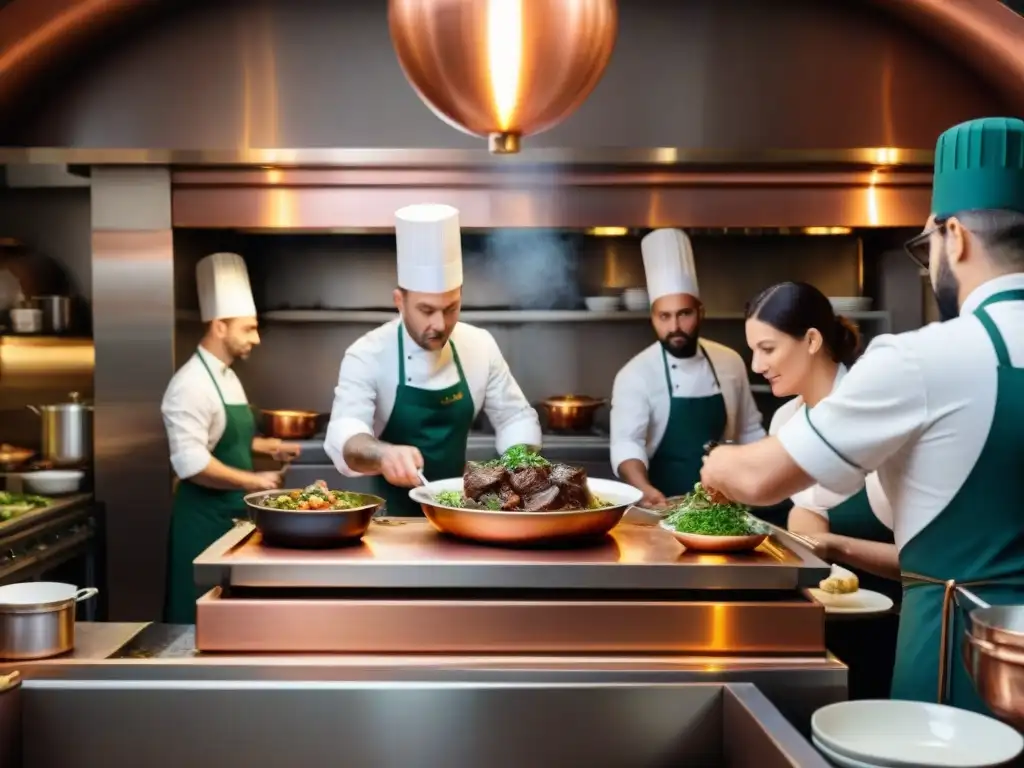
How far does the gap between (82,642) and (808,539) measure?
1.65 metres

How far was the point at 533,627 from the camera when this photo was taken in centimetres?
195

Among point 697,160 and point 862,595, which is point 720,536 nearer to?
point 862,595

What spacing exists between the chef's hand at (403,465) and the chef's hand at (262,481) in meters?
1.67

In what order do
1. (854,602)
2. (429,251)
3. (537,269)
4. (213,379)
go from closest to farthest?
(854,602)
(429,251)
(213,379)
(537,269)

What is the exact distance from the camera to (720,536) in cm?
206

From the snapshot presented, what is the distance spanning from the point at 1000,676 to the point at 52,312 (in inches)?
164

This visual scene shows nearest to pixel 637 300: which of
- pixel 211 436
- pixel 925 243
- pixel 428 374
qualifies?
pixel 428 374

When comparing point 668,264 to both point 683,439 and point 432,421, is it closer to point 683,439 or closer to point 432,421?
point 683,439

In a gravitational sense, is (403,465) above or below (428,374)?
below

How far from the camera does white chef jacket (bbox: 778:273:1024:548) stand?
1813mm

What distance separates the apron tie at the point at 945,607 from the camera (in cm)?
187

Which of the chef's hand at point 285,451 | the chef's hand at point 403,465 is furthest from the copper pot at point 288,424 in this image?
the chef's hand at point 403,465

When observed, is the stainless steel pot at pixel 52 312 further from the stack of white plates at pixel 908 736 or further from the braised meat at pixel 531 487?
the stack of white plates at pixel 908 736

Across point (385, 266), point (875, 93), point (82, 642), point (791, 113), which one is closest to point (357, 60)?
point (385, 266)
